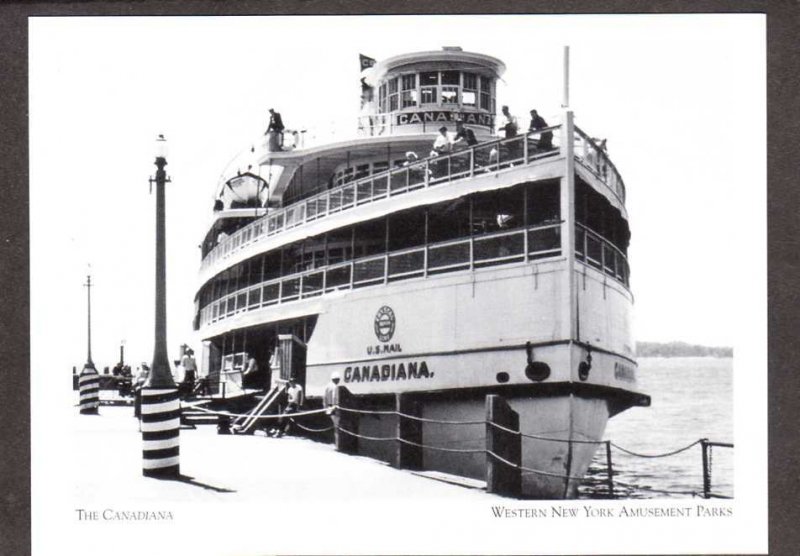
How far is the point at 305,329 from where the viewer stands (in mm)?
12828

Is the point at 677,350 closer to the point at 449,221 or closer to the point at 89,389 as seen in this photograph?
the point at 449,221

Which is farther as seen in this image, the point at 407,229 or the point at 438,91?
the point at 438,91

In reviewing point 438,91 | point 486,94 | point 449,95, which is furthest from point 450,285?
point 449,95

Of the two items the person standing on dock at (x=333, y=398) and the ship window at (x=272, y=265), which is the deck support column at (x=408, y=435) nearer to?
the person standing on dock at (x=333, y=398)

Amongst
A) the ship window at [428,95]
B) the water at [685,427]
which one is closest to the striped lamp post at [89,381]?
the water at [685,427]

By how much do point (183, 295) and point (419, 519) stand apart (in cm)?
345

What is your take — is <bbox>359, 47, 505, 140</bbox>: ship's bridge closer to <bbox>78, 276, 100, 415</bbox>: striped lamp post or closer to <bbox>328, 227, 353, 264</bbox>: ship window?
<bbox>328, 227, 353, 264</bbox>: ship window

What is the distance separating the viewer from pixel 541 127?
1111 centimetres

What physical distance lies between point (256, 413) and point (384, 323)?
1.82 meters

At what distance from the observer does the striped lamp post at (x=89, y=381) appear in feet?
34.5

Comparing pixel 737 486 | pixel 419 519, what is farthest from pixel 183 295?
pixel 737 486

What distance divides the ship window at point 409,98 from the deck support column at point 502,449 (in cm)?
493

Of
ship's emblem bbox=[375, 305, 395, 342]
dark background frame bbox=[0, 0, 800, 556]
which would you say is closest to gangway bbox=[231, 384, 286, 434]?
ship's emblem bbox=[375, 305, 395, 342]
